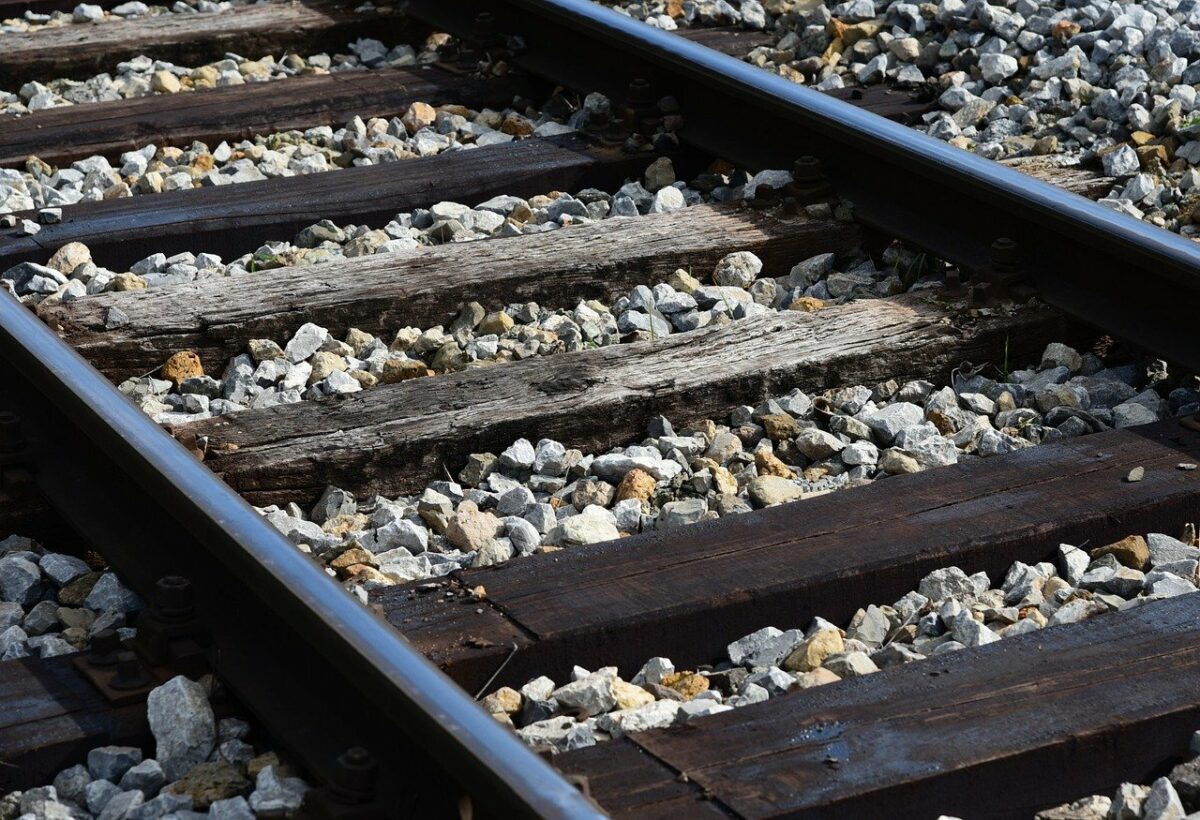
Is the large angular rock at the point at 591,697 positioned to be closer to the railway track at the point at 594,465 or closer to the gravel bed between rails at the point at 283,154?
the railway track at the point at 594,465

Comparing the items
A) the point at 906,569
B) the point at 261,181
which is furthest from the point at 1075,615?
the point at 261,181

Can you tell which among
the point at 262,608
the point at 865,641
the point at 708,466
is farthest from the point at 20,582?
the point at 865,641

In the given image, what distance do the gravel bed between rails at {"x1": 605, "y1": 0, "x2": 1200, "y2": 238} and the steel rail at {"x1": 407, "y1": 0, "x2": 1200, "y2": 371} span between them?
0.48 meters

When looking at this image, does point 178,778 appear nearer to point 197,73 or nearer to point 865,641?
point 865,641

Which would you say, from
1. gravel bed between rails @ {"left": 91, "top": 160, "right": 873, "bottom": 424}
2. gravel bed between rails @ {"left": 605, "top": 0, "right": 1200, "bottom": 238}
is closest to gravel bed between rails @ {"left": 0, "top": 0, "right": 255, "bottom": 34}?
gravel bed between rails @ {"left": 605, "top": 0, "right": 1200, "bottom": 238}

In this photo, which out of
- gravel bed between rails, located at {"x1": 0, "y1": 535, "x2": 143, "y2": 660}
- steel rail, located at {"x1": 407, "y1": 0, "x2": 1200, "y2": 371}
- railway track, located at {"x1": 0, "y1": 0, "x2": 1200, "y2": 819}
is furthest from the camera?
steel rail, located at {"x1": 407, "y1": 0, "x2": 1200, "y2": 371}

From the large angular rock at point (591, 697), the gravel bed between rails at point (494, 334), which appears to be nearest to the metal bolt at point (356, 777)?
the large angular rock at point (591, 697)

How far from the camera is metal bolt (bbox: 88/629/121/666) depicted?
2523 mm

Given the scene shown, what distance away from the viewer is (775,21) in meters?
5.79

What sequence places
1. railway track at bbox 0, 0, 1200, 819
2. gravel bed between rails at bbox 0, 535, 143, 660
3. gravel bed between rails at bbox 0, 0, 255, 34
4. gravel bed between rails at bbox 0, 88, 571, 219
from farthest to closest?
gravel bed between rails at bbox 0, 0, 255, 34 < gravel bed between rails at bbox 0, 88, 571, 219 < gravel bed between rails at bbox 0, 535, 143, 660 < railway track at bbox 0, 0, 1200, 819

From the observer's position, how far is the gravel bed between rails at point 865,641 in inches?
95.5

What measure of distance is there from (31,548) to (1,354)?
0.46 m

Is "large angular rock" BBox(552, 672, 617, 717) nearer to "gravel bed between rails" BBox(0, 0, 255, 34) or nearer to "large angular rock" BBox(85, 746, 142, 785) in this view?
"large angular rock" BBox(85, 746, 142, 785)

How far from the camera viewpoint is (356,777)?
7.00 feet
